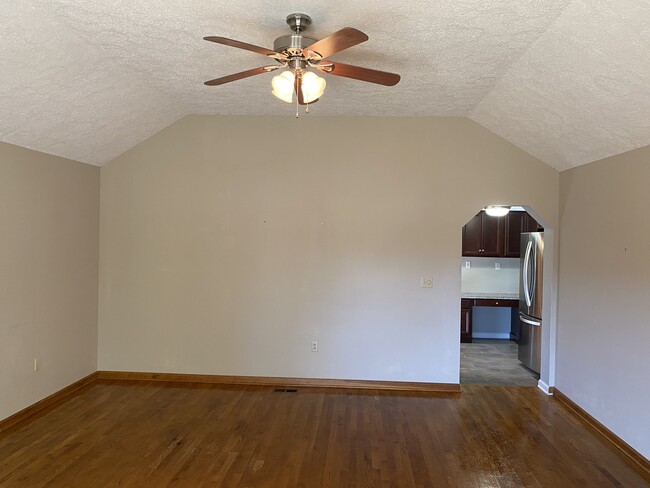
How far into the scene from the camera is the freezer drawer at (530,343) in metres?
5.34

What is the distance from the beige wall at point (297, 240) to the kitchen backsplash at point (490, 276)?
9.34 feet

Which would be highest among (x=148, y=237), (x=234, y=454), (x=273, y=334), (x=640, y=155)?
(x=640, y=155)

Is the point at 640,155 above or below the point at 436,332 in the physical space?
above

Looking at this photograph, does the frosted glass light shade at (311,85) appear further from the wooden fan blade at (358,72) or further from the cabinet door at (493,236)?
the cabinet door at (493,236)

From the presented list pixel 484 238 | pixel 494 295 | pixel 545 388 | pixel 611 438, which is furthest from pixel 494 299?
pixel 611 438

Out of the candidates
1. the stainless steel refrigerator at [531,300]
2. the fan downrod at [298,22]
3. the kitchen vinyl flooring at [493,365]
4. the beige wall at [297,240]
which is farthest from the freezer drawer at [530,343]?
the fan downrod at [298,22]

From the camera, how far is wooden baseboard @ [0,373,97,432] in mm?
3707

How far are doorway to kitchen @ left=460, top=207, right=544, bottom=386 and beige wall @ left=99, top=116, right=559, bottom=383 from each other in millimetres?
1269

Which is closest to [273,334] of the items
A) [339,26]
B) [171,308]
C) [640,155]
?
[171,308]

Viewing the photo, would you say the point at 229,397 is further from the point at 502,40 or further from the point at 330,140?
the point at 502,40

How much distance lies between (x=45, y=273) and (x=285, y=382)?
2.57 m

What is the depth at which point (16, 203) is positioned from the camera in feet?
12.3

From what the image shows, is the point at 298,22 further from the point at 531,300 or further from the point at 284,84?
the point at 531,300

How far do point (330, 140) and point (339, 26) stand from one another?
82.6 inches
